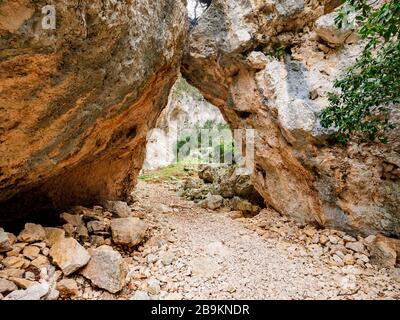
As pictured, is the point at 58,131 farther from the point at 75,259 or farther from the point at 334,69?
the point at 334,69

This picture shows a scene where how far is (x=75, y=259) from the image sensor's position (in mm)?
3625

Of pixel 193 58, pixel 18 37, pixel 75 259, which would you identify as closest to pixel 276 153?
pixel 193 58

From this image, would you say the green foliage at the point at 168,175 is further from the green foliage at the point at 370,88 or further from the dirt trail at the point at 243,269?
the green foliage at the point at 370,88

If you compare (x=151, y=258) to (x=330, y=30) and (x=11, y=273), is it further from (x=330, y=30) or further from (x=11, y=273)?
(x=330, y=30)

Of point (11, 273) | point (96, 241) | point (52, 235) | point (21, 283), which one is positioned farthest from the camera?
point (96, 241)

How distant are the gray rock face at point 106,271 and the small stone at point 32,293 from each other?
21.9 inches

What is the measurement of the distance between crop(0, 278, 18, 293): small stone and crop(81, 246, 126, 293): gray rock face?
82 centimetres

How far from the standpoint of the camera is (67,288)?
3.36m

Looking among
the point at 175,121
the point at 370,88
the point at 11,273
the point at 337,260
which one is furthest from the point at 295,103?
the point at 175,121

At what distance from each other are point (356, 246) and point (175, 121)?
1893 centimetres

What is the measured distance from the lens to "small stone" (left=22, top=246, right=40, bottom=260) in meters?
3.56

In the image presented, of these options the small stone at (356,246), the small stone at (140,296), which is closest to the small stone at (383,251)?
the small stone at (356,246)

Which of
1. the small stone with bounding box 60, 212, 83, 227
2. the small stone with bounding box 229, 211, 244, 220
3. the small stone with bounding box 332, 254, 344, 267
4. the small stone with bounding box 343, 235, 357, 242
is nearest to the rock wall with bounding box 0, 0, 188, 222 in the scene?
the small stone with bounding box 60, 212, 83, 227

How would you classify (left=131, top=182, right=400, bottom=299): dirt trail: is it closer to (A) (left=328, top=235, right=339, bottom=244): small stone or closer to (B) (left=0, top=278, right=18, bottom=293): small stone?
(A) (left=328, top=235, right=339, bottom=244): small stone
